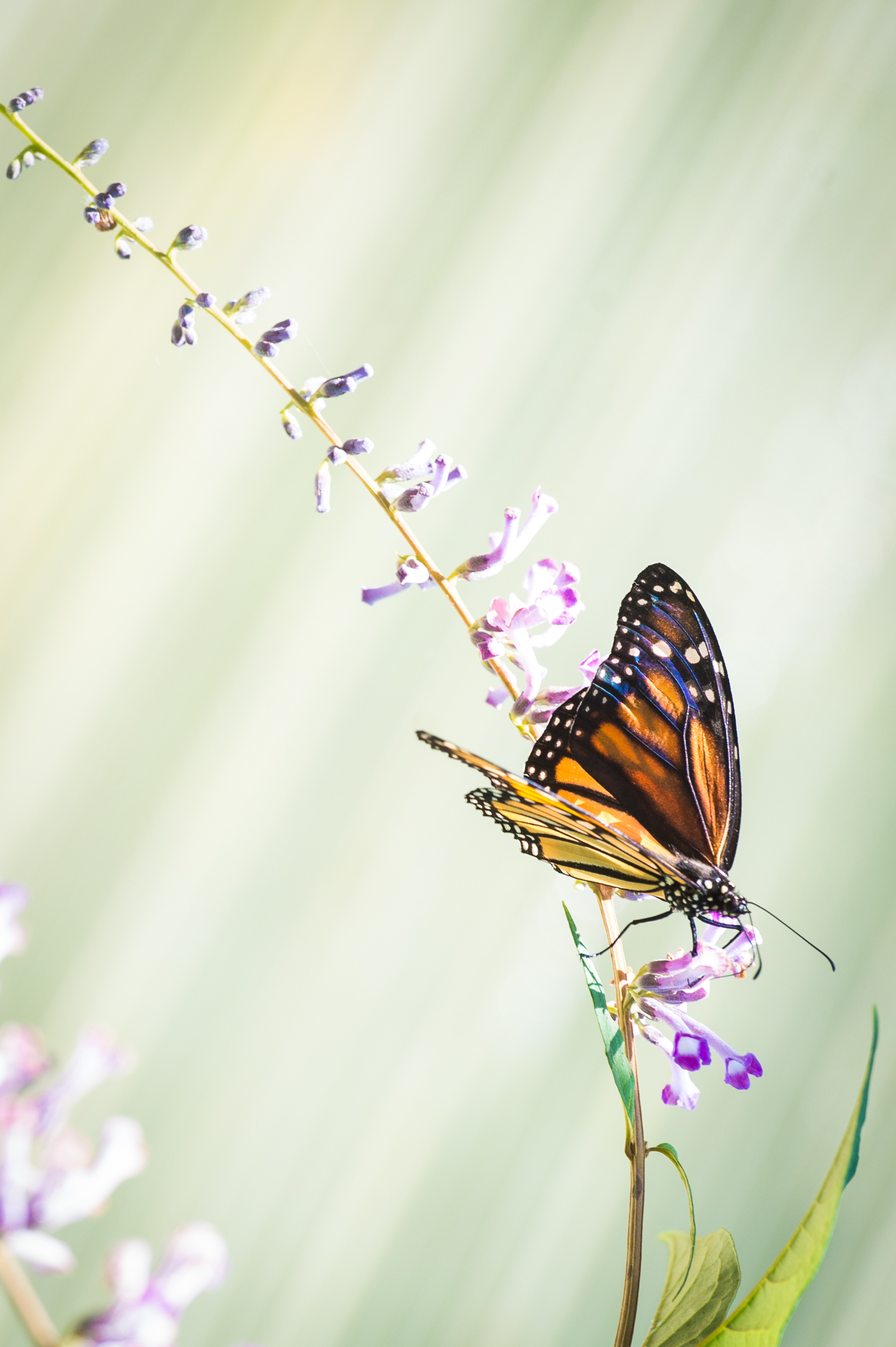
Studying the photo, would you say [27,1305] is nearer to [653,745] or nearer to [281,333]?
[653,745]

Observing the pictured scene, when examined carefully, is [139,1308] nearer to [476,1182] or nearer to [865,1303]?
[476,1182]

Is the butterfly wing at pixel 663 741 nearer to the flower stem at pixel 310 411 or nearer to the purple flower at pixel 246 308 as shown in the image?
the flower stem at pixel 310 411

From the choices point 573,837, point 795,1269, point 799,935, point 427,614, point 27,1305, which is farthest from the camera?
point 427,614

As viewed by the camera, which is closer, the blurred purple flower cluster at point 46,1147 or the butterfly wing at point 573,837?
the blurred purple flower cluster at point 46,1147

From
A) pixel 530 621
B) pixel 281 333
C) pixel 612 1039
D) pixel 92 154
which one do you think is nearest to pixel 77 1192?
pixel 612 1039

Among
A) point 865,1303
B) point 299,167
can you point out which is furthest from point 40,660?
point 865,1303

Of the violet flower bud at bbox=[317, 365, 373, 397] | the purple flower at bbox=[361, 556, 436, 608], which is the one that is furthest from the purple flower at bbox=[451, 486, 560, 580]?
the violet flower bud at bbox=[317, 365, 373, 397]

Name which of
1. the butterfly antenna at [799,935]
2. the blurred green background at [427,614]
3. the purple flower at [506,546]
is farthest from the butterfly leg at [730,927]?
the blurred green background at [427,614]

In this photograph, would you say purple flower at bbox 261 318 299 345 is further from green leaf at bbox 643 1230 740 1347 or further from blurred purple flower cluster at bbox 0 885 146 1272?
green leaf at bbox 643 1230 740 1347
